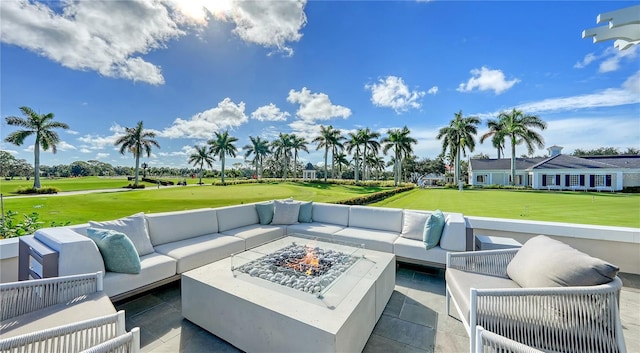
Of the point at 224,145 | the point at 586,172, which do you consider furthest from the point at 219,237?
the point at 224,145

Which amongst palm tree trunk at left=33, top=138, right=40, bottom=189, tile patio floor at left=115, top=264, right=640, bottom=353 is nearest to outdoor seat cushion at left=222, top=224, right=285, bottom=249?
tile patio floor at left=115, top=264, right=640, bottom=353

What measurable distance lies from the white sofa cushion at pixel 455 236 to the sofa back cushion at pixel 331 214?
1.75 metres

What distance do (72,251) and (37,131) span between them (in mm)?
3560

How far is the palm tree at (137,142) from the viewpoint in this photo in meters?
5.83

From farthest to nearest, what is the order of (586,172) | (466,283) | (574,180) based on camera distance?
1. (574,180)
2. (586,172)
3. (466,283)

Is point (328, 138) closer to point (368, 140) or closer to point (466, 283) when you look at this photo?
point (368, 140)

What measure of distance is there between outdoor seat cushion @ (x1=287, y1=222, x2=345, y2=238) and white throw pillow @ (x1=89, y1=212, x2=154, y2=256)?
6.82ft

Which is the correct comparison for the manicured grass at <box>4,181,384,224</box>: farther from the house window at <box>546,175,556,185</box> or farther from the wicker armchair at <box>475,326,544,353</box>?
the house window at <box>546,175,556,185</box>

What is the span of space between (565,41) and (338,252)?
5831 millimetres

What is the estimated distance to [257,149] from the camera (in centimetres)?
1816

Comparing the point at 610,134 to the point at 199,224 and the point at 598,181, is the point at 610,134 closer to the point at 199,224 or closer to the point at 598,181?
the point at 598,181

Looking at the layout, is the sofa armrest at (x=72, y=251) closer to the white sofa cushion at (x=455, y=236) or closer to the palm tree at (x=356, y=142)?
the white sofa cushion at (x=455, y=236)

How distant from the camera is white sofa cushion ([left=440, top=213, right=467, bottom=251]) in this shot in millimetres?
3109

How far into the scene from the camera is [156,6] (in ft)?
13.4
